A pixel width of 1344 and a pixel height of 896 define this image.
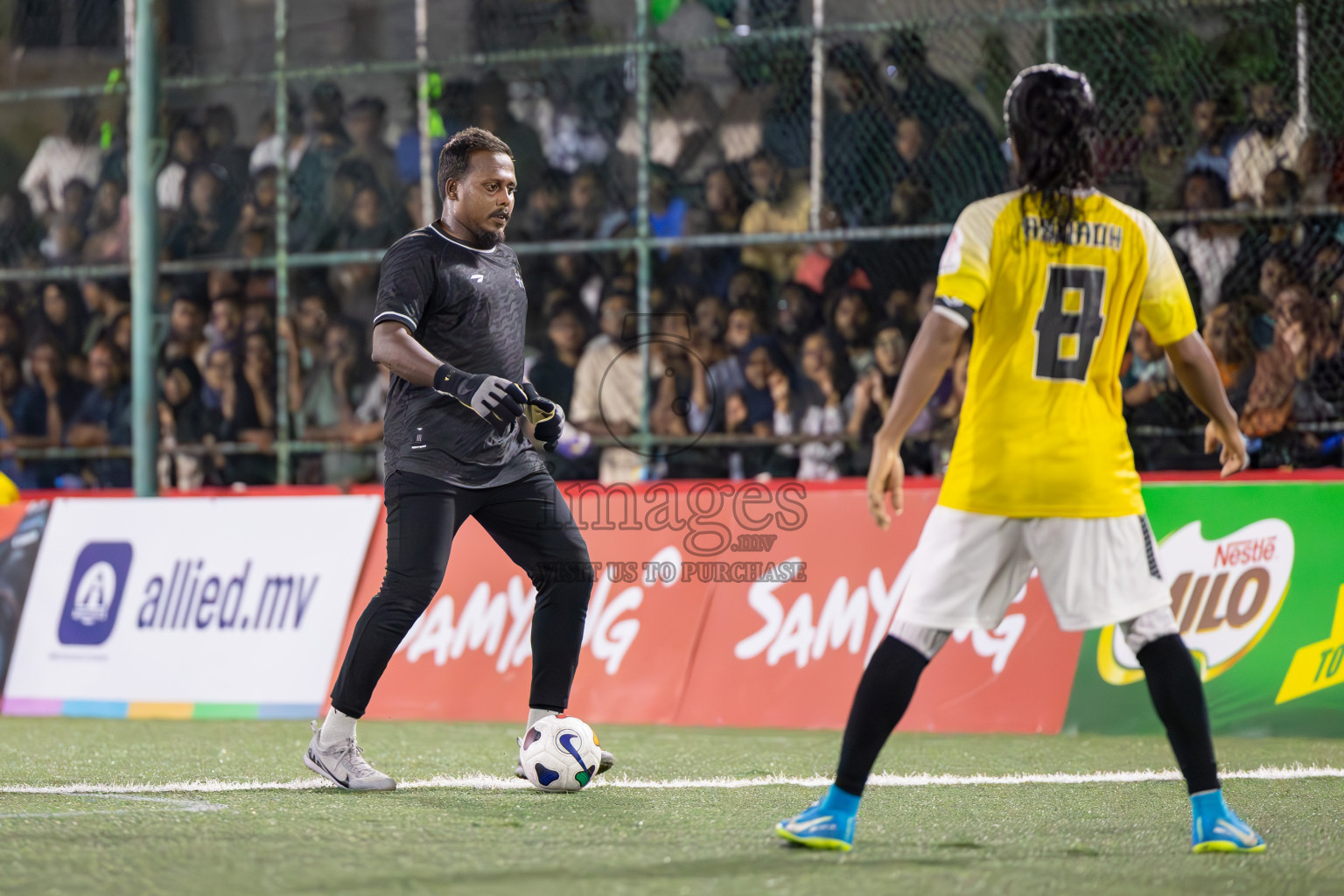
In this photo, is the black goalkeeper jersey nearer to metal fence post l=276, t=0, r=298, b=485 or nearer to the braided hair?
the braided hair

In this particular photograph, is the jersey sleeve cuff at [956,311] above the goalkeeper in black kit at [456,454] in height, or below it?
above

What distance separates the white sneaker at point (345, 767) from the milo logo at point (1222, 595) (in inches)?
130

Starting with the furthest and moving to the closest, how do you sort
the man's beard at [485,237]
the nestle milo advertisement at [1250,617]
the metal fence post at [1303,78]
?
the metal fence post at [1303,78] < the nestle milo advertisement at [1250,617] < the man's beard at [485,237]

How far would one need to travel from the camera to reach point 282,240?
35.2 ft

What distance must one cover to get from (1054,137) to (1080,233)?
23 centimetres

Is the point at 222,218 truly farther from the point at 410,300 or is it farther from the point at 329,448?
the point at 410,300

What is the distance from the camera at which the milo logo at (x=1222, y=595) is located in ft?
22.2

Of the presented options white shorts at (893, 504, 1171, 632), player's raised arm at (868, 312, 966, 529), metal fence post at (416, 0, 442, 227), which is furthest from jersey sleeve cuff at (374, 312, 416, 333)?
metal fence post at (416, 0, 442, 227)

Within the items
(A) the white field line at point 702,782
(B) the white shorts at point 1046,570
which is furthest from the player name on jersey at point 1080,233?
(A) the white field line at point 702,782

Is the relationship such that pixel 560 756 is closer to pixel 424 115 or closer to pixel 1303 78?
pixel 1303 78

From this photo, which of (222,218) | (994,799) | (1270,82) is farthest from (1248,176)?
(222,218)

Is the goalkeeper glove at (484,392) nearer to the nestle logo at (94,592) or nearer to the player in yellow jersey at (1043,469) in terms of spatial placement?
the player in yellow jersey at (1043,469)

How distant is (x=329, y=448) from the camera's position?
10859 mm

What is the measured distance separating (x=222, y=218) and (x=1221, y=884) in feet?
31.3
